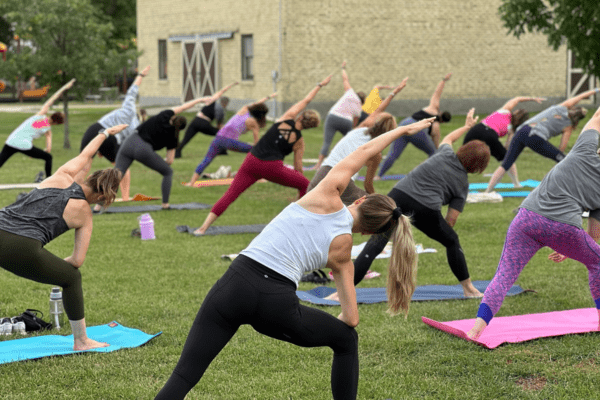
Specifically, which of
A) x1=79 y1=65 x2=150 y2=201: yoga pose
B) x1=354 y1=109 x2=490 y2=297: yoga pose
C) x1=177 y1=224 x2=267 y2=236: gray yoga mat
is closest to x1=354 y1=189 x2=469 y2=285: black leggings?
x1=354 y1=109 x2=490 y2=297: yoga pose

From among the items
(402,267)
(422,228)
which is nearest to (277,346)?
(422,228)

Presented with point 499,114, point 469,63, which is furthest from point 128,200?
point 469,63

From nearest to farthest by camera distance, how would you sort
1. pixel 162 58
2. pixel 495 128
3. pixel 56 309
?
pixel 56 309 → pixel 495 128 → pixel 162 58

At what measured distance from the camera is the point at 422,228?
21.7 ft

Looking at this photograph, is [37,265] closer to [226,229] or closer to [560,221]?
[560,221]

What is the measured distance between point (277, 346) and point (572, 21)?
1555 cm

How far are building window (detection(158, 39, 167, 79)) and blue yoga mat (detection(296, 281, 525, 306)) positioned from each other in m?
28.8

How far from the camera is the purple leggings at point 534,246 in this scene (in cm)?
525

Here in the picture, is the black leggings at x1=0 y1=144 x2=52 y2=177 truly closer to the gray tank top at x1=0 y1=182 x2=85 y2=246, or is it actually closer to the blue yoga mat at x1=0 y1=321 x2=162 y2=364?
the blue yoga mat at x1=0 y1=321 x2=162 y2=364

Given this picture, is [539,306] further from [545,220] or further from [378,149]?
[378,149]

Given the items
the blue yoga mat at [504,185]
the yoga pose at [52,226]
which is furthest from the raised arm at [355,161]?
the blue yoga mat at [504,185]

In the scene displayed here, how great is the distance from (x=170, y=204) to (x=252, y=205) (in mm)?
1409

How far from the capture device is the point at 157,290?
7.14 m

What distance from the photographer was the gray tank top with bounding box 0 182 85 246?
491 centimetres
